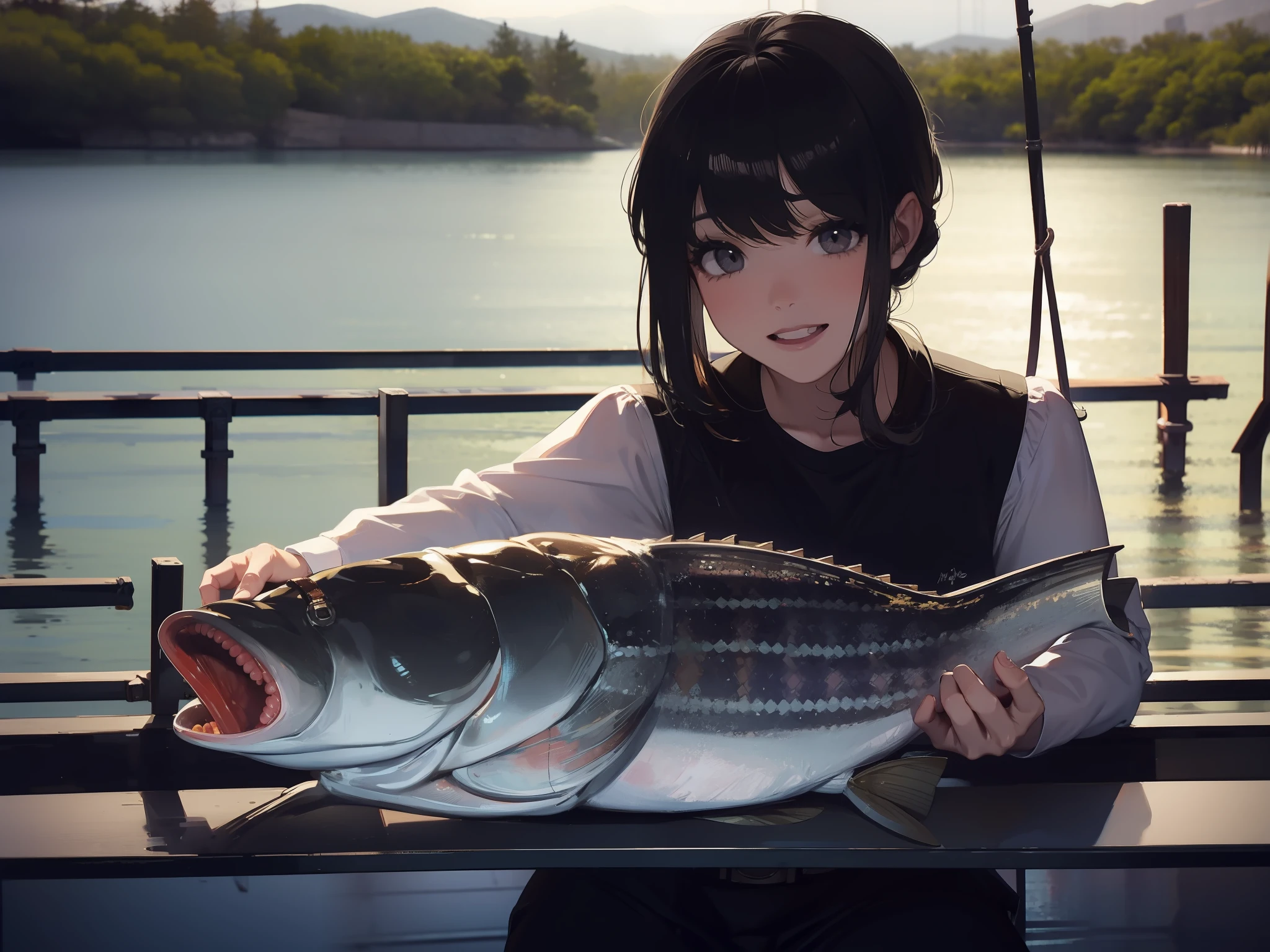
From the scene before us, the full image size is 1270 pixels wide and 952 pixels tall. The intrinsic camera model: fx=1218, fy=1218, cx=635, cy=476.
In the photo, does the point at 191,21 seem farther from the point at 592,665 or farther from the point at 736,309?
the point at 592,665

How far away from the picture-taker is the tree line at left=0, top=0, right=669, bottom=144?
19.8ft

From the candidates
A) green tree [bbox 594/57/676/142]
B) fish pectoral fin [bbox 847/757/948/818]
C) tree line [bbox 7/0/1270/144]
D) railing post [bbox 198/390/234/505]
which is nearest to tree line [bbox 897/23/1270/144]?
tree line [bbox 7/0/1270/144]

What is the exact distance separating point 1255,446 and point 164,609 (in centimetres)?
447

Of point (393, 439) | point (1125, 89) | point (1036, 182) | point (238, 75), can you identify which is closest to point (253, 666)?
point (1036, 182)

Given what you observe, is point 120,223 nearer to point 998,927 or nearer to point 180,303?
point 180,303

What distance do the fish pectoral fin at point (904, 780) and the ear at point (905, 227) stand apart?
41cm

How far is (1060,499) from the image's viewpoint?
3.32 feet

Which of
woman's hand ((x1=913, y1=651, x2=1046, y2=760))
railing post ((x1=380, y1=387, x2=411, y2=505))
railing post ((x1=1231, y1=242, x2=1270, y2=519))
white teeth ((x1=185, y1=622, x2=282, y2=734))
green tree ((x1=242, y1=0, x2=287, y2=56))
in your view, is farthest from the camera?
green tree ((x1=242, y1=0, x2=287, y2=56))

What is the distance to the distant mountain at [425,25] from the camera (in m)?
6.32

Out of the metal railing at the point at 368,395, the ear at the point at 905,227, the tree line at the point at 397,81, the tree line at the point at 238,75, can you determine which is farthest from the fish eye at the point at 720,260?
the tree line at the point at 238,75

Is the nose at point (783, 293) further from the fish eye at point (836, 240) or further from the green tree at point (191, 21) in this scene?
the green tree at point (191, 21)

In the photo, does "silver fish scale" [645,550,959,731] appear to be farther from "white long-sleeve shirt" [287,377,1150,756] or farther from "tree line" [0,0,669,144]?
"tree line" [0,0,669,144]

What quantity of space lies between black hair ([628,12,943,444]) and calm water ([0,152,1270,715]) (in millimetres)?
2698

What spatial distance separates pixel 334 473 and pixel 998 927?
5.54m
